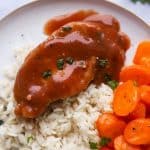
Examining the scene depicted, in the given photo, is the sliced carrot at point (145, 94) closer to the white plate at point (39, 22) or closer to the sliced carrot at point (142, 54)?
the sliced carrot at point (142, 54)

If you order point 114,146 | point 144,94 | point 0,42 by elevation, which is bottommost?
point 114,146

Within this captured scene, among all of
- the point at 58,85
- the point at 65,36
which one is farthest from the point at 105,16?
the point at 58,85

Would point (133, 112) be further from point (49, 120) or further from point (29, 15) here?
point (29, 15)

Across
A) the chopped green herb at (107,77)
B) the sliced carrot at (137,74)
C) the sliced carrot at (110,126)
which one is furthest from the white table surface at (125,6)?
the sliced carrot at (110,126)

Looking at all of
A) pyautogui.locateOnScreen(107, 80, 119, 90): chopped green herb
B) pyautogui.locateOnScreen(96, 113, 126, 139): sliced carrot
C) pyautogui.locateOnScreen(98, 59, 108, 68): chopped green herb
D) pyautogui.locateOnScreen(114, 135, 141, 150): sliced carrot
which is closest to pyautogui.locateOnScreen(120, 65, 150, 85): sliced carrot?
pyautogui.locateOnScreen(107, 80, 119, 90): chopped green herb

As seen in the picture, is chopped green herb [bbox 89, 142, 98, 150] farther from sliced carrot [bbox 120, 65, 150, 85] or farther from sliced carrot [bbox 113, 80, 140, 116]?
sliced carrot [bbox 120, 65, 150, 85]

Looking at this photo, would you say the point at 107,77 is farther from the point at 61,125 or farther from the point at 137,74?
the point at 61,125

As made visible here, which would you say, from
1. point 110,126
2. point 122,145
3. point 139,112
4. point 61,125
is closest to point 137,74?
point 139,112
